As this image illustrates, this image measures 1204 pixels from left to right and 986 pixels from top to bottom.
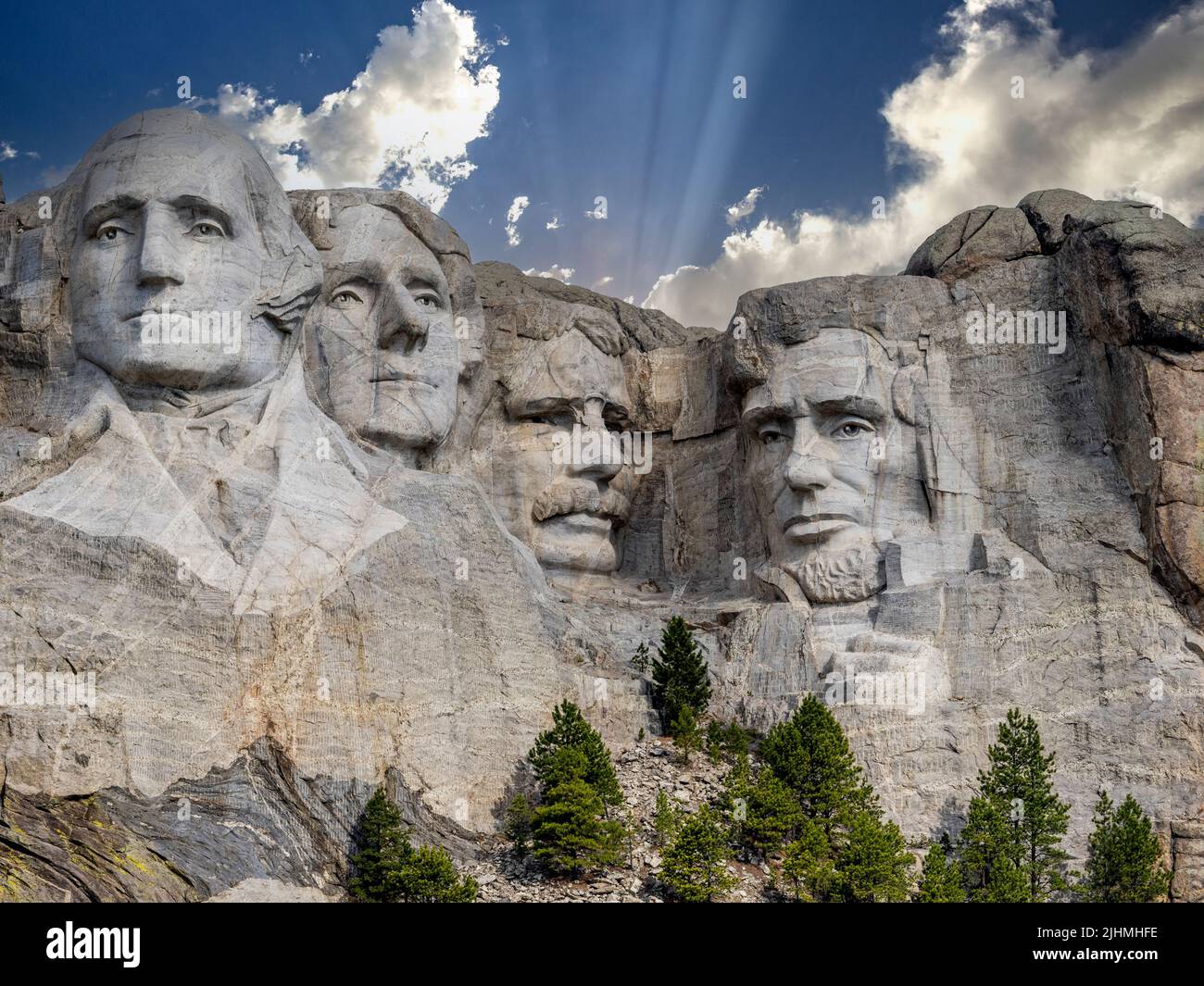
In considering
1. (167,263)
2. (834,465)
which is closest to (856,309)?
(834,465)

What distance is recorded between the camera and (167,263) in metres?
23.5

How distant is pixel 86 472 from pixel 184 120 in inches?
176

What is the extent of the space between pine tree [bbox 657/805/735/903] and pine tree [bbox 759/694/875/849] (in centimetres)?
184

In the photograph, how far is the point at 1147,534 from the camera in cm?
2516

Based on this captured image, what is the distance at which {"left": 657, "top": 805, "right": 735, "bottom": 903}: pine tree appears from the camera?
21078 millimetres

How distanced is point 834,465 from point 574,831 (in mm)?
6952

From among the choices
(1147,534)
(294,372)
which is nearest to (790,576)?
(1147,534)

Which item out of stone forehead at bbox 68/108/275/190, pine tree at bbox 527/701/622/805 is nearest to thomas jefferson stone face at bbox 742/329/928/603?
pine tree at bbox 527/701/622/805

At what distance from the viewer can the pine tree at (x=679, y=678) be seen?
2509cm

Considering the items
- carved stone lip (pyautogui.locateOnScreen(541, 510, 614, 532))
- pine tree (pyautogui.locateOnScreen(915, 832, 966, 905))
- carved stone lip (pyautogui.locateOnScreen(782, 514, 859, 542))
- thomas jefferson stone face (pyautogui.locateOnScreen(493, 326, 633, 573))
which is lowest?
pine tree (pyautogui.locateOnScreen(915, 832, 966, 905))

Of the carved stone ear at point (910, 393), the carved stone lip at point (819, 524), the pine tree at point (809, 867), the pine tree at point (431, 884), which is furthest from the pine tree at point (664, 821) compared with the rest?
the carved stone ear at point (910, 393)

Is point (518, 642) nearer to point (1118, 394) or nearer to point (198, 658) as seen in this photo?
point (198, 658)

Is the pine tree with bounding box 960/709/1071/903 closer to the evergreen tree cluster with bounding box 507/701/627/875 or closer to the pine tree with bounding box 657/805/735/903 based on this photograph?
the pine tree with bounding box 657/805/735/903

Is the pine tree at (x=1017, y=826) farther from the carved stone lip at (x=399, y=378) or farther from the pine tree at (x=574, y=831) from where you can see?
the carved stone lip at (x=399, y=378)
